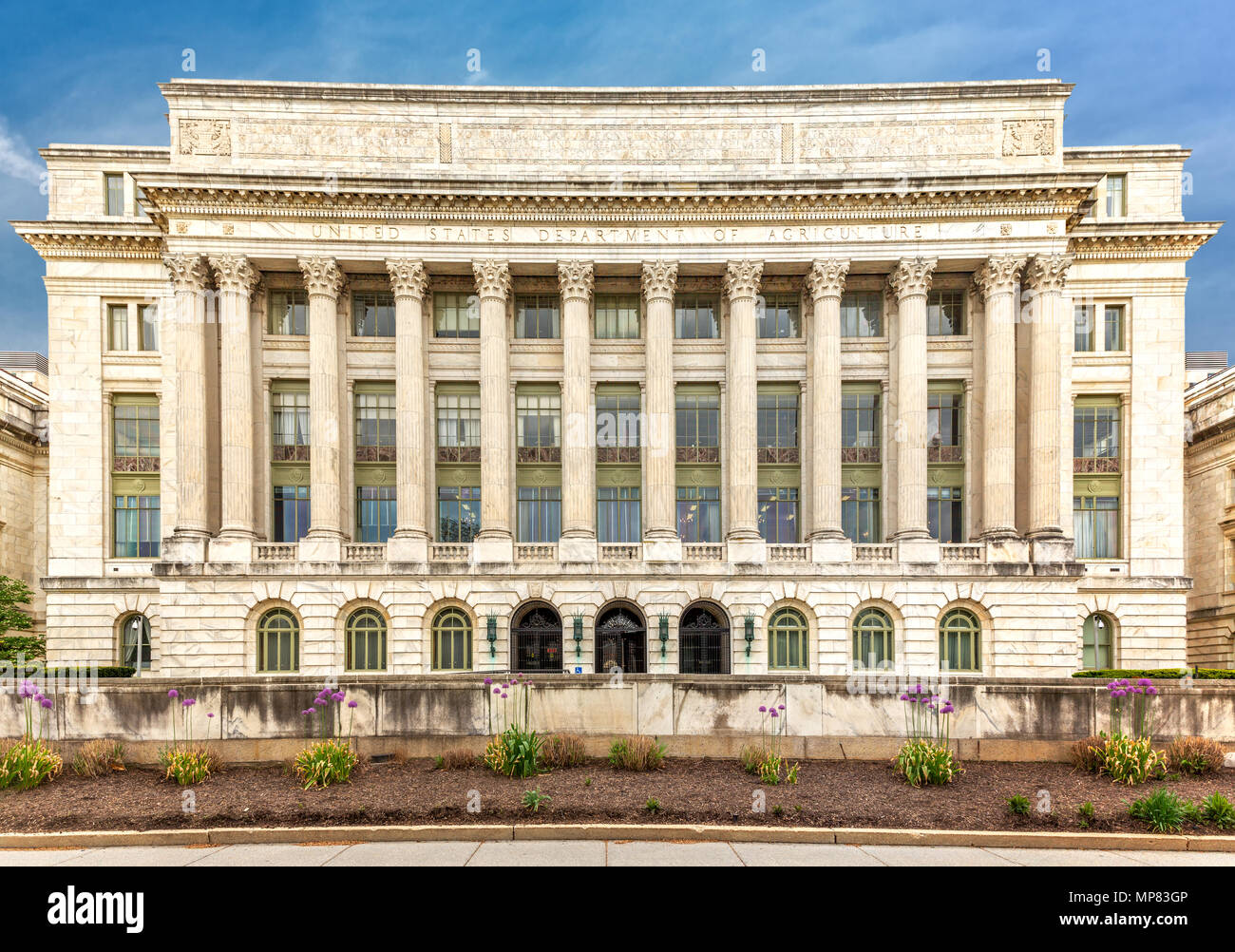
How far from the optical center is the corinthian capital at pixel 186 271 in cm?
3291

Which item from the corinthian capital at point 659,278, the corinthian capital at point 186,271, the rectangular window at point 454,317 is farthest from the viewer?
the rectangular window at point 454,317

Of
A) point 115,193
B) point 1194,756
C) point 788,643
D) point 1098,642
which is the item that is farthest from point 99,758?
point 1098,642

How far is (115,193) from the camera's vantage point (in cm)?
3716

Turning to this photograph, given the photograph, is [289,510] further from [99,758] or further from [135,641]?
[99,758]

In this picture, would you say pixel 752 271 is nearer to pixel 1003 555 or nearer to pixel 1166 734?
pixel 1003 555

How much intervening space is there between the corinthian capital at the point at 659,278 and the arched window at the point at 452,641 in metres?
17.3

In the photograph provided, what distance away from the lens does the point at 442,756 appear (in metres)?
14.3

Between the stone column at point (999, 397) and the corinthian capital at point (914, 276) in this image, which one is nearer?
the stone column at point (999, 397)

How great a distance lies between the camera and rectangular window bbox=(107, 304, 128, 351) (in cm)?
3703

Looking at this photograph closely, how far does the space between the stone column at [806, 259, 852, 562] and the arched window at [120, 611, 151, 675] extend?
108 ft

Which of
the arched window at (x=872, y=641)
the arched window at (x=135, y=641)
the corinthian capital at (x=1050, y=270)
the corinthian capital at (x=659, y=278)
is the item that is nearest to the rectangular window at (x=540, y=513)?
the corinthian capital at (x=659, y=278)

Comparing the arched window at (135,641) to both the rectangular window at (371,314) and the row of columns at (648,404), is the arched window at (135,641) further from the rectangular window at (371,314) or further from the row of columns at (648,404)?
the rectangular window at (371,314)

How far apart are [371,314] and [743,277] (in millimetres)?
18439

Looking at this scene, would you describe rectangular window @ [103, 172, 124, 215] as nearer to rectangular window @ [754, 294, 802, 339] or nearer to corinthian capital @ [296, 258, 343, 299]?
corinthian capital @ [296, 258, 343, 299]
